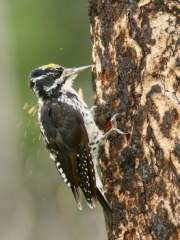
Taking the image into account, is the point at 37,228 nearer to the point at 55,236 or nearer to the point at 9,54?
the point at 55,236

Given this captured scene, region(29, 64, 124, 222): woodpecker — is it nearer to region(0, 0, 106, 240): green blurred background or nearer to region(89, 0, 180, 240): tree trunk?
region(89, 0, 180, 240): tree trunk

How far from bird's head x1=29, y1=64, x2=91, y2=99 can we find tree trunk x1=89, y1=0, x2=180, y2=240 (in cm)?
82

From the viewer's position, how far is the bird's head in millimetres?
6539

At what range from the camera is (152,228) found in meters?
5.34

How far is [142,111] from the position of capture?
17.8ft

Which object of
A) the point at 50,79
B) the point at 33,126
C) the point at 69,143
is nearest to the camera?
the point at 69,143

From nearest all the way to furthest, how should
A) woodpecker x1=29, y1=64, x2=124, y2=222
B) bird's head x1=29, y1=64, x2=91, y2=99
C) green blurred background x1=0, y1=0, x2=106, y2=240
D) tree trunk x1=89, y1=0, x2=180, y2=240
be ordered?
1. tree trunk x1=89, y1=0, x2=180, y2=240
2. woodpecker x1=29, y1=64, x2=124, y2=222
3. bird's head x1=29, y1=64, x2=91, y2=99
4. green blurred background x1=0, y1=0, x2=106, y2=240

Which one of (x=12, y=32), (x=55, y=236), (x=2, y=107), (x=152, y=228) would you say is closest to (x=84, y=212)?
(x=55, y=236)

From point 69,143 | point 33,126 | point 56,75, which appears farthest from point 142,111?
point 33,126

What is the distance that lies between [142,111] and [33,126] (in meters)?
5.66

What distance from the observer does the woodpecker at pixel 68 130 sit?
6.20 m

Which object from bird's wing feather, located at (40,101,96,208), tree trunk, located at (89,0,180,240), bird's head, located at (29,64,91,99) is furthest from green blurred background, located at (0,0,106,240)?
tree trunk, located at (89,0,180,240)

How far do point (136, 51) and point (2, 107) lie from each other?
7.51m

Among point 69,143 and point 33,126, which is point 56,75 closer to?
point 69,143
